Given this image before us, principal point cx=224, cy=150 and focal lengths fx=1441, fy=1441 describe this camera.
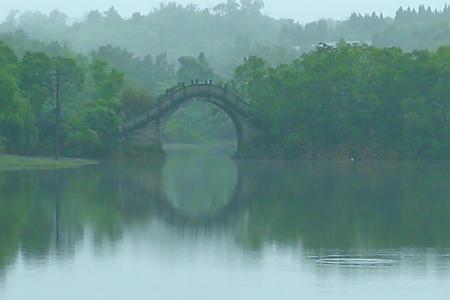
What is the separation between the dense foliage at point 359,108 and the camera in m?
84.7

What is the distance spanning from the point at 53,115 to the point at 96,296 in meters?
55.2

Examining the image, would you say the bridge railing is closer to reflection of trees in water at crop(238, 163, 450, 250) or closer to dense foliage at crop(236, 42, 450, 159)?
dense foliage at crop(236, 42, 450, 159)

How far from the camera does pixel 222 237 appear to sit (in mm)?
37031

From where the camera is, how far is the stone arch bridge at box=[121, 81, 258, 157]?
275 feet

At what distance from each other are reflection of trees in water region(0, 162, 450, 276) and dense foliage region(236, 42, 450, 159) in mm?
19574

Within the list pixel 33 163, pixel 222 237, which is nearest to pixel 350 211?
pixel 222 237

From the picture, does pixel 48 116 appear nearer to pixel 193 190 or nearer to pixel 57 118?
pixel 57 118

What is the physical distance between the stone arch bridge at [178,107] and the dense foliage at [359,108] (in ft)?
3.04

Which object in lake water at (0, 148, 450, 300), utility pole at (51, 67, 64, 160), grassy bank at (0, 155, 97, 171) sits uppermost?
utility pole at (51, 67, 64, 160)

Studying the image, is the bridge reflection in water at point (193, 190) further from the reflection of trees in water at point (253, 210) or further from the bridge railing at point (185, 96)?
the bridge railing at point (185, 96)

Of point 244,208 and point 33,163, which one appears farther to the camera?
point 33,163

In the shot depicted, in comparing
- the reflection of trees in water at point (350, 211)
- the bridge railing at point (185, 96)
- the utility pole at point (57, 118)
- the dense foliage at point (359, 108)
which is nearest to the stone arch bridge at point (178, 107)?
the bridge railing at point (185, 96)

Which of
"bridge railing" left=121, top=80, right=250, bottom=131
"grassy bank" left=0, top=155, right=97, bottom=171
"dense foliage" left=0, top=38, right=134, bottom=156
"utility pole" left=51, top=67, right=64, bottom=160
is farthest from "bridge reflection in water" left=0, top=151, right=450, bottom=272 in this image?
"bridge railing" left=121, top=80, right=250, bottom=131

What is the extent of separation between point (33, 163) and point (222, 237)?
33.8m
